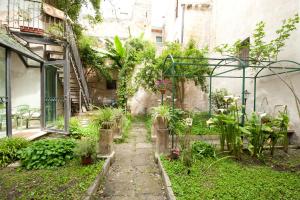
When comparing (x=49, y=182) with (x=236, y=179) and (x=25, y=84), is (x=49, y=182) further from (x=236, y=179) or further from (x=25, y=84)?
(x=25, y=84)

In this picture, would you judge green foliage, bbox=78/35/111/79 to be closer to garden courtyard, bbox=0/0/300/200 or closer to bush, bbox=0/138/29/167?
garden courtyard, bbox=0/0/300/200

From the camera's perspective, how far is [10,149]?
439cm

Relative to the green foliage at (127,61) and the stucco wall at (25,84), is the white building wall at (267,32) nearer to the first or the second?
the green foliage at (127,61)

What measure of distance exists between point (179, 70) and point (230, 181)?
649 centimetres

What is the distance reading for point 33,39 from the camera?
21.4ft

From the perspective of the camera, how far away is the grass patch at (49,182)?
9.64 ft

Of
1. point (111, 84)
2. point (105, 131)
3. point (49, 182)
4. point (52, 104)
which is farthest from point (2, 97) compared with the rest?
point (111, 84)

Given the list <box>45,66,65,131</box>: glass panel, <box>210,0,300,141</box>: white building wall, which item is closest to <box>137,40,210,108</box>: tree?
<box>210,0,300,141</box>: white building wall

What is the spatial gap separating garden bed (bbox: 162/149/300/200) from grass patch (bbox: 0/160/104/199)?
5.10 feet

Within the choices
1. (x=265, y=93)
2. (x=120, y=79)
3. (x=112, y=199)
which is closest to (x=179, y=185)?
(x=112, y=199)

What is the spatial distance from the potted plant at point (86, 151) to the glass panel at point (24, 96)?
3978 millimetres

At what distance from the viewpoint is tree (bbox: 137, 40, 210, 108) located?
9.13 meters

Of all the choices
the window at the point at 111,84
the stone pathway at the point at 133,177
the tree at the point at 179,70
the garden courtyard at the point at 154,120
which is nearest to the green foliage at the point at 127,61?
the garden courtyard at the point at 154,120

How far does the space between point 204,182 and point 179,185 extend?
475 mm
